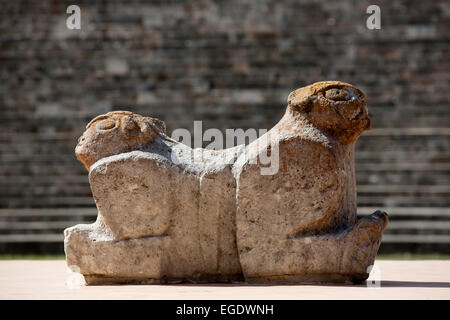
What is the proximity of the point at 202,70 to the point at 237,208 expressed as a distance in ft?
28.5

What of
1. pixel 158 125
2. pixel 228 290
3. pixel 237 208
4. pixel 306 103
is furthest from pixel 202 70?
pixel 228 290

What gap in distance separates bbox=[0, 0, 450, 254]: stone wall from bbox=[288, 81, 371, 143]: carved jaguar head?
682 cm

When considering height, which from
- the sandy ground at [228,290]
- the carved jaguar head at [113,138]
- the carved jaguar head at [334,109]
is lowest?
the sandy ground at [228,290]

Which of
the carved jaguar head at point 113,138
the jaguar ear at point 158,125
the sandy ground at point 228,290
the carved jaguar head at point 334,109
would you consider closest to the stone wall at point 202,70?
the sandy ground at point 228,290

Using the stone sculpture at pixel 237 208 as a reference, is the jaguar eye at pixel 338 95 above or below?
above

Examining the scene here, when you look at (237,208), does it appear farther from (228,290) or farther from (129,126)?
(129,126)

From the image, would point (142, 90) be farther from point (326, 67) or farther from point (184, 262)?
point (184, 262)

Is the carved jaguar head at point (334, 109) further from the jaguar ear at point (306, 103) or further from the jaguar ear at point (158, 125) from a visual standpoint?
the jaguar ear at point (158, 125)

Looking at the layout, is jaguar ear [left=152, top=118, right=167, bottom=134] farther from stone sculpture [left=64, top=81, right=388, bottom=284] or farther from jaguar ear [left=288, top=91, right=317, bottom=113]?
jaguar ear [left=288, top=91, right=317, bottom=113]

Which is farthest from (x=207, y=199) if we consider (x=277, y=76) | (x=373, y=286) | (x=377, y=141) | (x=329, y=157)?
(x=277, y=76)

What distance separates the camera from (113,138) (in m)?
6.00

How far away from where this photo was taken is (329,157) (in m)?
A: 5.73

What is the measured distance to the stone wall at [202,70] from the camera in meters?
13.1

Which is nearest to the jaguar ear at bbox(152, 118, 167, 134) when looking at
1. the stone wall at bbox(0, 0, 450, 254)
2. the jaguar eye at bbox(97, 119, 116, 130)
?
the jaguar eye at bbox(97, 119, 116, 130)
